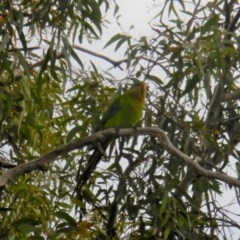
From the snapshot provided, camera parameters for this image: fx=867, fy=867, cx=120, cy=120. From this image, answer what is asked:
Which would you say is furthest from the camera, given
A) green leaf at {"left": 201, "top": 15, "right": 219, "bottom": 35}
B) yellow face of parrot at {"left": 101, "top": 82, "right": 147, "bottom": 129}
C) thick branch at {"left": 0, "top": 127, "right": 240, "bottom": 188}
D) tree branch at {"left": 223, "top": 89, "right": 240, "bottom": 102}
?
tree branch at {"left": 223, "top": 89, "right": 240, "bottom": 102}

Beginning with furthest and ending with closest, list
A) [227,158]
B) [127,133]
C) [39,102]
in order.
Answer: [227,158] < [39,102] < [127,133]

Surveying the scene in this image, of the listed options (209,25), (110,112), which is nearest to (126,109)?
(110,112)

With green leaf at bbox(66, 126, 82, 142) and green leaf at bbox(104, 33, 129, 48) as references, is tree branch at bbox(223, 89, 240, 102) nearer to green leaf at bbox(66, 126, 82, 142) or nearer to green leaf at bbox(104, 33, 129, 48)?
green leaf at bbox(104, 33, 129, 48)

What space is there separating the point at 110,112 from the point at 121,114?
18 centimetres

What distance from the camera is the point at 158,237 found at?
142 inches

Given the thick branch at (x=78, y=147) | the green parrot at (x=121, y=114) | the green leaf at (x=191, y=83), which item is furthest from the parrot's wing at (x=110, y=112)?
the thick branch at (x=78, y=147)

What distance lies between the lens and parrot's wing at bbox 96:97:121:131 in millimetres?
3670

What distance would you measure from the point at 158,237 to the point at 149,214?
0.11m

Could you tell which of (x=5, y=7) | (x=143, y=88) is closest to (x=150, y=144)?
(x=143, y=88)

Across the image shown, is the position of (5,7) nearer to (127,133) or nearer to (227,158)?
(127,133)

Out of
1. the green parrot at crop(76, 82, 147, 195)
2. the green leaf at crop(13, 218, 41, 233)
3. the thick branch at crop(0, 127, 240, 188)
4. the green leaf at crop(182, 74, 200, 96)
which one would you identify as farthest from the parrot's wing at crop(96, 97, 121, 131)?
the green leaf at crop(13, 218, 41, 233)

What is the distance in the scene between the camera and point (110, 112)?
3709 millimetres

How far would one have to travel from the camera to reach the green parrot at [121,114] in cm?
358

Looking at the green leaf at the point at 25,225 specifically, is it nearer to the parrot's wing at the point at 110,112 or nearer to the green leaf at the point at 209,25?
the parrot's wing at the point at 110,112
